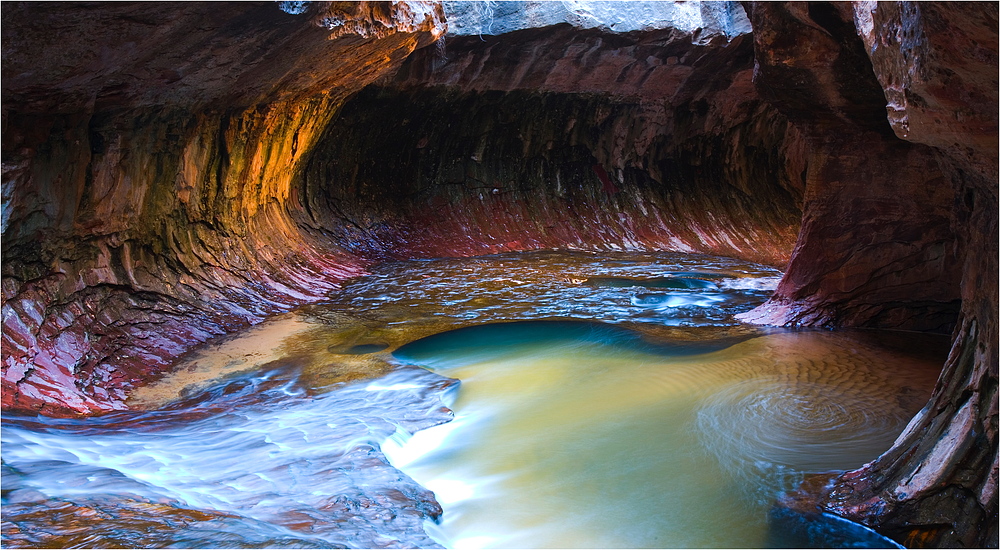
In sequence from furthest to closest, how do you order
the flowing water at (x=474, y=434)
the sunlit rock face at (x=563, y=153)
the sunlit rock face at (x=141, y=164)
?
the sunlit rock face at (x=563, y=153) → the sunlit rock face at (x=141, y=164) → the flowing water at (x=474, y=434)

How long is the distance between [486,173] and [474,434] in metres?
8.01

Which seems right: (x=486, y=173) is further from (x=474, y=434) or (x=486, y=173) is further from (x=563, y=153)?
(x=474, y=434)

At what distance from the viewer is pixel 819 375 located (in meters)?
5.11

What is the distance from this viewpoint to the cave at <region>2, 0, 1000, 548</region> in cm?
297

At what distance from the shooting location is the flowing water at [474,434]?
296cm

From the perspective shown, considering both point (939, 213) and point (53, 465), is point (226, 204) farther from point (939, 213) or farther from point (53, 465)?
point (939, 213)

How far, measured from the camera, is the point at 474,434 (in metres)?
4.38

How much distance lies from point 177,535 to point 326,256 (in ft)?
24.2

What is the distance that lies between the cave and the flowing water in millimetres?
131

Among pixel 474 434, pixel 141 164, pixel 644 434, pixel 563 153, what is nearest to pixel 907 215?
pixel 644 434

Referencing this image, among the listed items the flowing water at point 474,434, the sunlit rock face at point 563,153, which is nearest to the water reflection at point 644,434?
the flowing water at point 474,434

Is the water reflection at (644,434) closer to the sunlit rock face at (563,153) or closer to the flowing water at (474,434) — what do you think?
the flowing water at (474,434)

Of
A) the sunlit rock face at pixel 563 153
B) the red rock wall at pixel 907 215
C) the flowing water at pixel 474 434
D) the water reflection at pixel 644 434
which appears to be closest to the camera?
the red rock wall at pixel 907 215

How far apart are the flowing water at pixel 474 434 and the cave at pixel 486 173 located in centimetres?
13
